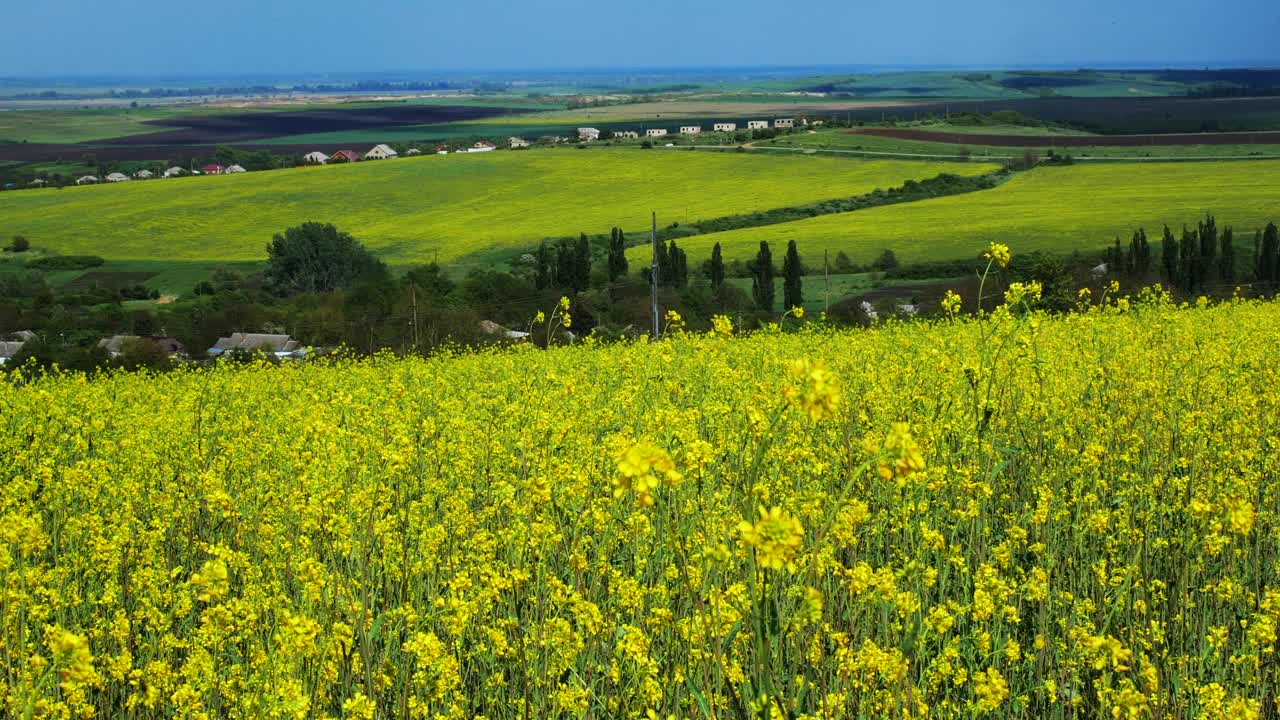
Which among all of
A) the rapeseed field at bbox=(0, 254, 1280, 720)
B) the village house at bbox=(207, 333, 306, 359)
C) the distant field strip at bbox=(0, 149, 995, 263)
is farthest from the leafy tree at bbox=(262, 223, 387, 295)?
the rapeseed field at bbox=(0, 254, 1280, 720)

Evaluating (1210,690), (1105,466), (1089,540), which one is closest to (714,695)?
(1210,690)

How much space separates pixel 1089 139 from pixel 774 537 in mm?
103505

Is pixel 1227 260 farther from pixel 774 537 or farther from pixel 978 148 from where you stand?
pixel 978 148

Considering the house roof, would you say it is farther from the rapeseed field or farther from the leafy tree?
the leafy tree

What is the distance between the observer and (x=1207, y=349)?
917cm

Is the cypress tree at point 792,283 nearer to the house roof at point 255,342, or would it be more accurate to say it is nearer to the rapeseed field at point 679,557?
the house roof at point 255,342

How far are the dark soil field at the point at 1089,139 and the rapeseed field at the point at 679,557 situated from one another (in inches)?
3589

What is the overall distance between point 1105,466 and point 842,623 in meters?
2.24

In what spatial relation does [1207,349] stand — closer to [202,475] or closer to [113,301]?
[202,475]

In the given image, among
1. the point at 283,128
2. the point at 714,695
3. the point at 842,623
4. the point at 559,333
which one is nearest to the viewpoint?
the point at 714,695

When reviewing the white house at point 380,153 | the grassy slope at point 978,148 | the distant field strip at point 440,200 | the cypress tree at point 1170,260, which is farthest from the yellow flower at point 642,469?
the white house at point 380,153

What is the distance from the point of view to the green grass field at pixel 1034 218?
164 feet

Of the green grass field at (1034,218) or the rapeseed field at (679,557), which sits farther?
the green grass field at (1034,218)

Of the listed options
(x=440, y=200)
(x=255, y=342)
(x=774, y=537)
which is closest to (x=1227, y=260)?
(x=255, y=342)
